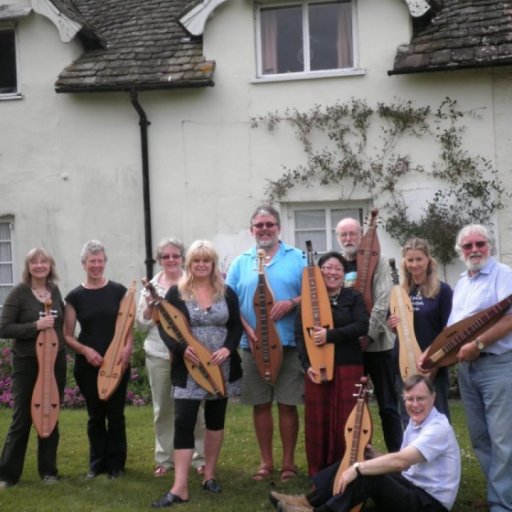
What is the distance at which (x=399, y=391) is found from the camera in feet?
21.0

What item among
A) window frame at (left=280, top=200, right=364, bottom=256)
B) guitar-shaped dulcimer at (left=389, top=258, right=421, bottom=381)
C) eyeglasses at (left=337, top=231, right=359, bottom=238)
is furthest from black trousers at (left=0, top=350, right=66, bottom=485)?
window frame at (left=280, top=200, right=364, bottom=256)

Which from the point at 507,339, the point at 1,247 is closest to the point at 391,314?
the point at 507,339

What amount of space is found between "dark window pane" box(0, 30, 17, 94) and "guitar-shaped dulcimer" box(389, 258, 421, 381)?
8637mm

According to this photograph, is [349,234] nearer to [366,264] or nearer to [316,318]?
[366,264]

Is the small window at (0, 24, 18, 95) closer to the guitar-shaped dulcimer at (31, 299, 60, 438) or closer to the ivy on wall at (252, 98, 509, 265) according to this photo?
the ivy on wall at (252, 98, 509, 265)

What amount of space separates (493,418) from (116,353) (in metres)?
2.89

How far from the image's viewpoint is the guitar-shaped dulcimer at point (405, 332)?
593 centimetres

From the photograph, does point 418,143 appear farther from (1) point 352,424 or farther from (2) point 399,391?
(1) point 352,424

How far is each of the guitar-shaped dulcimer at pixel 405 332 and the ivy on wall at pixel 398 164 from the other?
529 centimetres

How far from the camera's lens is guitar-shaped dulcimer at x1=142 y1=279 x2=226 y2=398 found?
20.4 ft

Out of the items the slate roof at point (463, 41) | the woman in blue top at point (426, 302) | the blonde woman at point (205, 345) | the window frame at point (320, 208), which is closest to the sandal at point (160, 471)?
the blonde woman at point (205, 345)

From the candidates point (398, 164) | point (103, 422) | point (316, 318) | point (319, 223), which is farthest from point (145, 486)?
point (398, 164)

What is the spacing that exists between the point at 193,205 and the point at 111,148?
57.6 inches

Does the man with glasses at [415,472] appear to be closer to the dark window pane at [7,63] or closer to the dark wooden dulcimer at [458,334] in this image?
the dark wooden dulcimer at [458,334]
